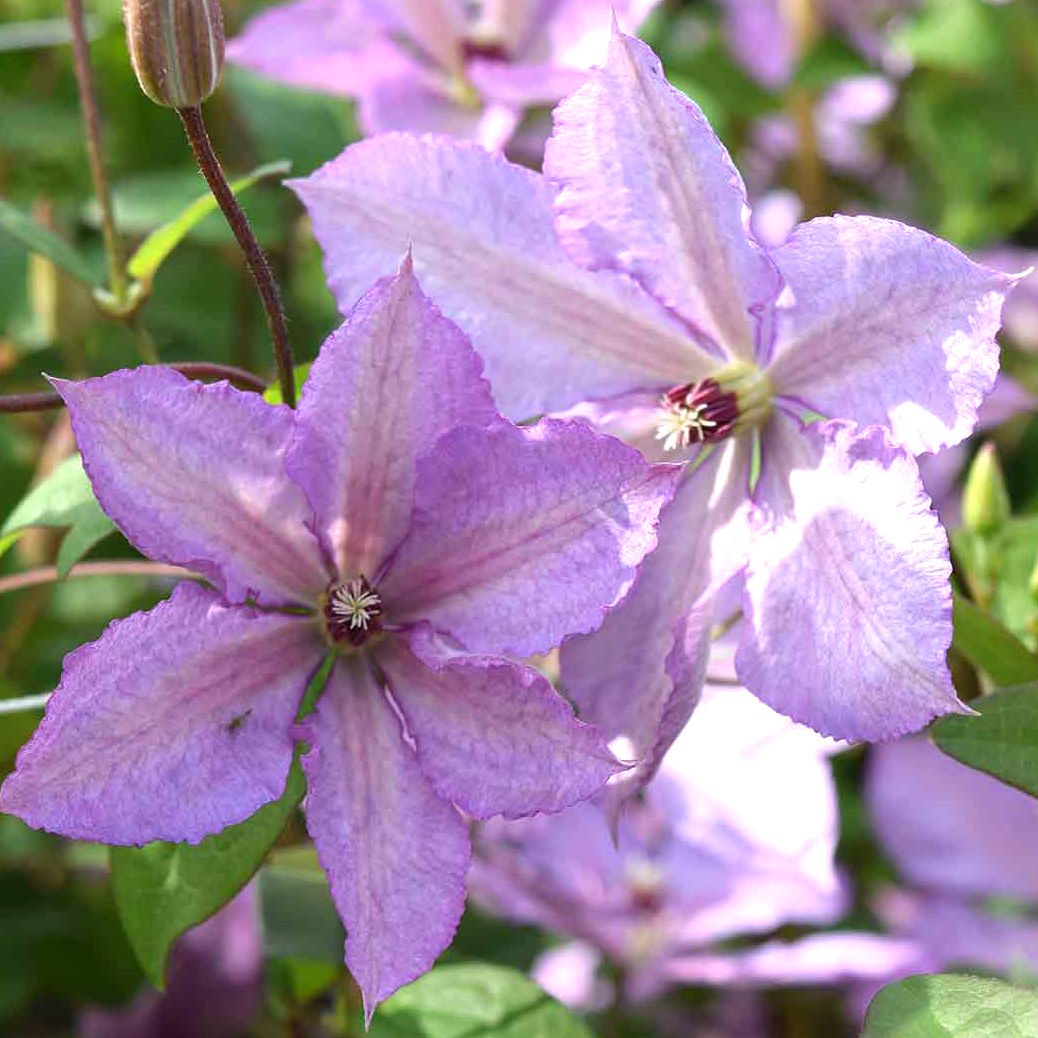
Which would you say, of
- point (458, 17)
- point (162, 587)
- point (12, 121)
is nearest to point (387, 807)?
point (458, 17)

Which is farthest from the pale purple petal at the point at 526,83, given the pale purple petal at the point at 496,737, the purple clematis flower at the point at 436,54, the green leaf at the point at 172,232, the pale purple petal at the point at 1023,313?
the pale purple petal at the point at 1023,313

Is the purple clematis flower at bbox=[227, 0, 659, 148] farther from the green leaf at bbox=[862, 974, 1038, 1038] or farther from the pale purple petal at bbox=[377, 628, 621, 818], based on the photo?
the green leaf at bbox=[862, 974, 1038, 1038]

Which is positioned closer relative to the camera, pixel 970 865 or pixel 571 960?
pixel 970 865

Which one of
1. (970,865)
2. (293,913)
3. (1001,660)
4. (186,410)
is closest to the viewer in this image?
(186,410)

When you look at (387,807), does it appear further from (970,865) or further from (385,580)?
(970,865)

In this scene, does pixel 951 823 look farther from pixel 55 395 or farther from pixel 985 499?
pixel 55 395

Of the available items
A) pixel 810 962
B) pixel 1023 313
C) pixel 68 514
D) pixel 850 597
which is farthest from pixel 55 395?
pixel 1023 313

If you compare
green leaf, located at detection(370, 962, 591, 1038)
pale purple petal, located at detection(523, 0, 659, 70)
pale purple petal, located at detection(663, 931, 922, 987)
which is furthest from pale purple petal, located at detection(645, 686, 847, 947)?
pale purple petal, located at detection(523, 0, 659, 70)
